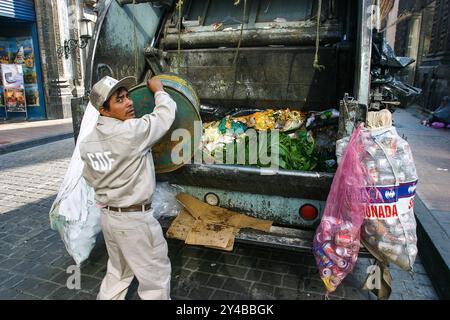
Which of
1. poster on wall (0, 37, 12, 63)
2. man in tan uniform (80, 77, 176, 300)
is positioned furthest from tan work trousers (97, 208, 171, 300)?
poster on wall (0, 37, 12, 63)

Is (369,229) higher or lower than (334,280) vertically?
higher

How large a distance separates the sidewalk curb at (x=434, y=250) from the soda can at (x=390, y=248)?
0.78 m

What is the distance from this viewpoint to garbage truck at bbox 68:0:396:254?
2477 millimetres

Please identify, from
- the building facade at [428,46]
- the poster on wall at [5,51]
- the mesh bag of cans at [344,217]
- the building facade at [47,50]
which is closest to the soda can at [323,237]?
the mesh bag of cans at [344,217]

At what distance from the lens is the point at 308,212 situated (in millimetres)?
2572

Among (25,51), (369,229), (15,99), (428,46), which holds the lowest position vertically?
(369,229)

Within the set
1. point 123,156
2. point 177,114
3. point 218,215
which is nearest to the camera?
point 123,156

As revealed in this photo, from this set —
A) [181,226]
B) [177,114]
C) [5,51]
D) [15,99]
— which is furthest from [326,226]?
[5,51]

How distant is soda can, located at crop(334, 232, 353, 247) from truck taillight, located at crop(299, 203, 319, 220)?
0.40 m

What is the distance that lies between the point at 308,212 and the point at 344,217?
44 cm

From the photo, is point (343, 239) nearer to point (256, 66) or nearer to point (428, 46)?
point (256, 66)

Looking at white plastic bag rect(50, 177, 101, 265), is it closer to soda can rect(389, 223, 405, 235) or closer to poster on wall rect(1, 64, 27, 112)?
soda can rect(389, 223, 405, 235)

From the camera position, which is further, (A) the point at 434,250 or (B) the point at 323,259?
(A) the point at 434,250
